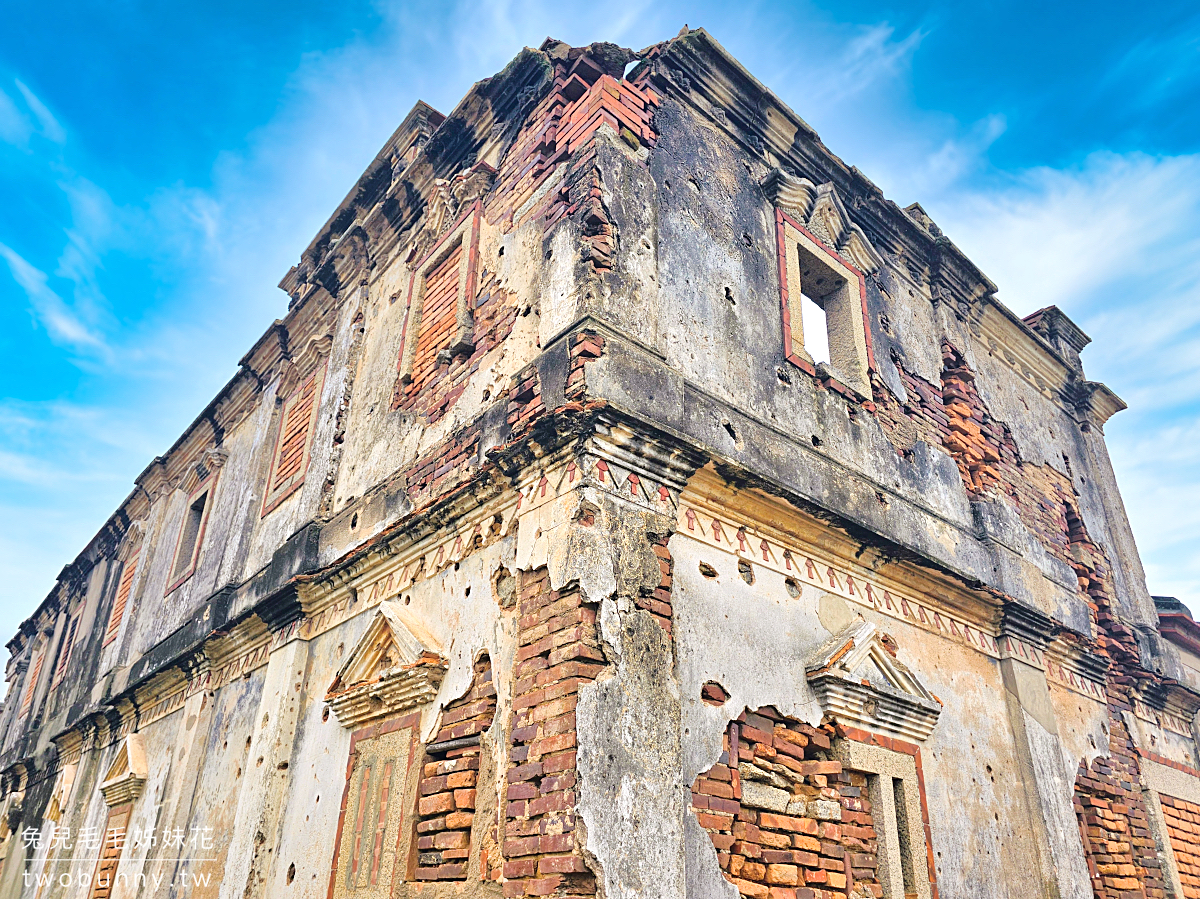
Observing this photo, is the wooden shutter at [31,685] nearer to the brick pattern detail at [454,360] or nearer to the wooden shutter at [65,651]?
the wooden shutter at [65,651]

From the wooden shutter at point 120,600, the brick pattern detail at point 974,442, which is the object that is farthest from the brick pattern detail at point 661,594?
the wooden shutter at point 120,600

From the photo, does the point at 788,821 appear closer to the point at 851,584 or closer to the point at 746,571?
the point at 746,571

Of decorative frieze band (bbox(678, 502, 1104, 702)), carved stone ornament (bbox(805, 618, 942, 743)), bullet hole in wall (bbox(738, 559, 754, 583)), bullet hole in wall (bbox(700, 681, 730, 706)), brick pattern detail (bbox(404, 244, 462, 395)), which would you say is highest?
brick pattern detail (bbox(404, 244, 462, 395))

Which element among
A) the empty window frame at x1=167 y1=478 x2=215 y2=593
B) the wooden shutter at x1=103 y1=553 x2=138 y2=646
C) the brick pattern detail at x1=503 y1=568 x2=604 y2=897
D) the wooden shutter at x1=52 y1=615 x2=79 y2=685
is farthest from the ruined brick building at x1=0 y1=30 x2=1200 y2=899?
the wooden shutter at x1=52 y1=615 x2=79 y2=685

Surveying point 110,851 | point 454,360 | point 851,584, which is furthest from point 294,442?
point 851,584

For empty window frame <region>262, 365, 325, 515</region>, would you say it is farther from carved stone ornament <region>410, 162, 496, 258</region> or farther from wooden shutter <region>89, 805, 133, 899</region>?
wooden shutter <region>89, 805, 133, 899</region>

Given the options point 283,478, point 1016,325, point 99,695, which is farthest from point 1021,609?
point 99,695

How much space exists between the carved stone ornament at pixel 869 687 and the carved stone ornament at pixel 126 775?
695 cm

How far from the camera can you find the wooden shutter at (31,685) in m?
15.9

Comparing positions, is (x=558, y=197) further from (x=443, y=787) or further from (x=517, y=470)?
(x=443, y=787)

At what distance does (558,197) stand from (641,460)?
6.41ft

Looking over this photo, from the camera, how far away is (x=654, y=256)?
18.0 ft

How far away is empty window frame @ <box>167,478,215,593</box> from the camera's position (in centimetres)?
1018

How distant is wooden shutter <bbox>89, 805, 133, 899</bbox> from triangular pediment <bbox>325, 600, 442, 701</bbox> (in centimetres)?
441
